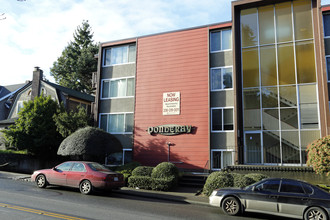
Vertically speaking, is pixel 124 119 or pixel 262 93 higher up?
pixel 262 93

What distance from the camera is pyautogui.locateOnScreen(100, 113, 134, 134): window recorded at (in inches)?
828

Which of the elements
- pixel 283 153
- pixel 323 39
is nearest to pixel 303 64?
pixel 323 39

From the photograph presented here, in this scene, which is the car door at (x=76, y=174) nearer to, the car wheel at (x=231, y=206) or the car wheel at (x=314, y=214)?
the car wheel at (x=231, y=206)

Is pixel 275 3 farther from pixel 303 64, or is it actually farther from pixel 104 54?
pixel 104 54

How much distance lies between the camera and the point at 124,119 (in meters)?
21.2

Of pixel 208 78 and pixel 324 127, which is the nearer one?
pixel 324 127

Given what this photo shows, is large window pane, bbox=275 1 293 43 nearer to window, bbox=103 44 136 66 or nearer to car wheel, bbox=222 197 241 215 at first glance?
window, bbox=103 44 136 66

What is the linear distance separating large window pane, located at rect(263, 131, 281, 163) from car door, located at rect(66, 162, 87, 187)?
1067 centimetres

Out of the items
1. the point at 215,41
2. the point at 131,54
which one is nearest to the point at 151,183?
the point at 215,41

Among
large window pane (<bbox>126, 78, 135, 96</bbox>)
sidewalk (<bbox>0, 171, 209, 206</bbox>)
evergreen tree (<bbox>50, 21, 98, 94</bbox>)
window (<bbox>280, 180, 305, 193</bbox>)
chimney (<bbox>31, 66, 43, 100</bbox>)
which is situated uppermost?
evergreen tree (<bbox>50, 21, 98, 94</bbox>)

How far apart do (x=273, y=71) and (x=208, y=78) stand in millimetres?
4205

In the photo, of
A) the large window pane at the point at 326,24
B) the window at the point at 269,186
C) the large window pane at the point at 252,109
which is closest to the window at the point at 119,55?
the large window pane at the point at 252,109

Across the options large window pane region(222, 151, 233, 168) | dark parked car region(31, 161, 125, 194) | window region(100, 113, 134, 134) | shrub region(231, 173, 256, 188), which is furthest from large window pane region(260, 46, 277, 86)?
dark parked car region(31, 161, 125, 194)

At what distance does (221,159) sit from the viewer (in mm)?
17719
